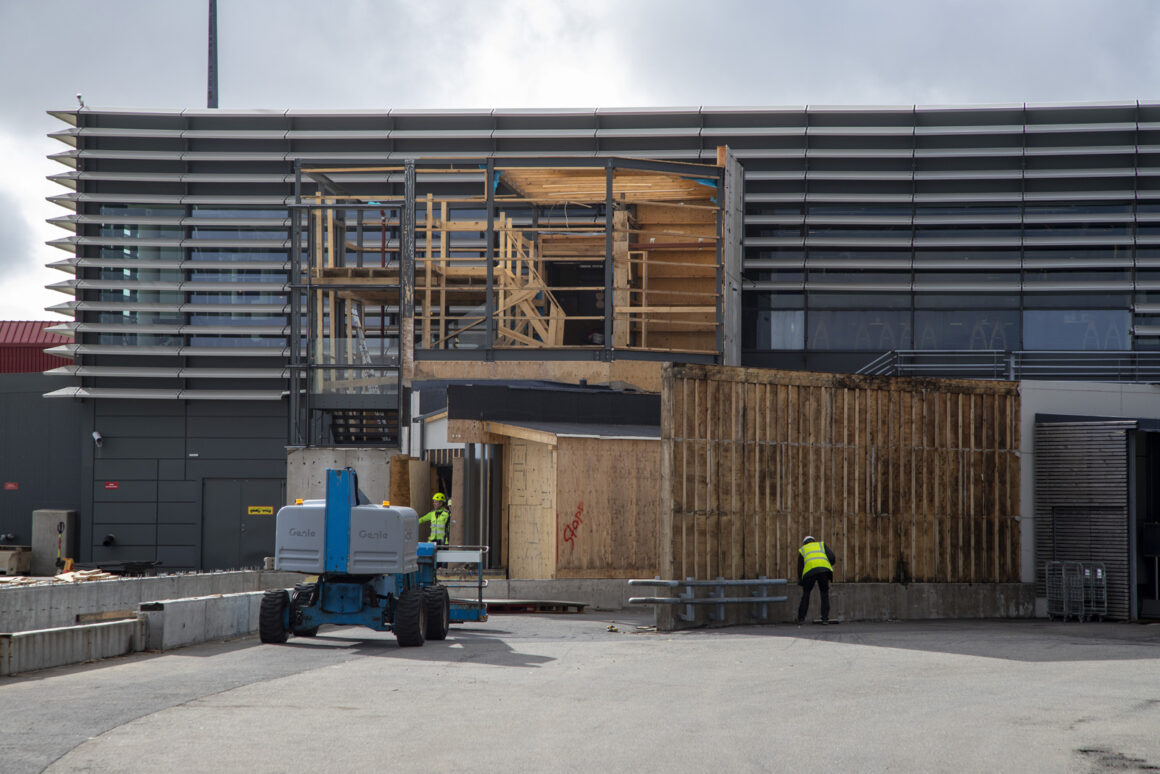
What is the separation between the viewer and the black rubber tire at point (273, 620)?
56.7 feet

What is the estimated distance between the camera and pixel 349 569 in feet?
55.3

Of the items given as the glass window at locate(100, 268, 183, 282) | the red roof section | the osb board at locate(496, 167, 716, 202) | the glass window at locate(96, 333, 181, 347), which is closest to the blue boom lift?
the osb board at locate(496, 167, 716, 202)

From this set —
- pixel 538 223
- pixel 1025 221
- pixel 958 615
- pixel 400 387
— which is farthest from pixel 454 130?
pixel 958 615

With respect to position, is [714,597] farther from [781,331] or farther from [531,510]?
[781,331]

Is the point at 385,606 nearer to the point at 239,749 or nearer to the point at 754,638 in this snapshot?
the point at 754,638

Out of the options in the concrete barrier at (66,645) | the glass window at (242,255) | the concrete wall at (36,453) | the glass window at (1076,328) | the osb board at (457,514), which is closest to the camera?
the concrete barrier at (66,645)

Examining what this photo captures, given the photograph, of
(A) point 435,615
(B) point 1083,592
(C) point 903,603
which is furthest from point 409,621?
(B) point 1083,592

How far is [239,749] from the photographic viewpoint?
9602 mm

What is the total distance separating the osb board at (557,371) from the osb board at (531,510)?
8.24 m

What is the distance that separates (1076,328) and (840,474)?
2205cm

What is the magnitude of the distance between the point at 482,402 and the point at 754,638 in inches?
393

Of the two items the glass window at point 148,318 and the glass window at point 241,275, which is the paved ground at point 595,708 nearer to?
the glass window at point 241,275

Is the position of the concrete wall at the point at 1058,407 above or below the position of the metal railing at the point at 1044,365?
below

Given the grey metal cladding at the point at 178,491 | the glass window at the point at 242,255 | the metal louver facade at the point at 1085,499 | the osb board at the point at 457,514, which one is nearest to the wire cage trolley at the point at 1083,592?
the metal louver facade at the point at 1085,499
